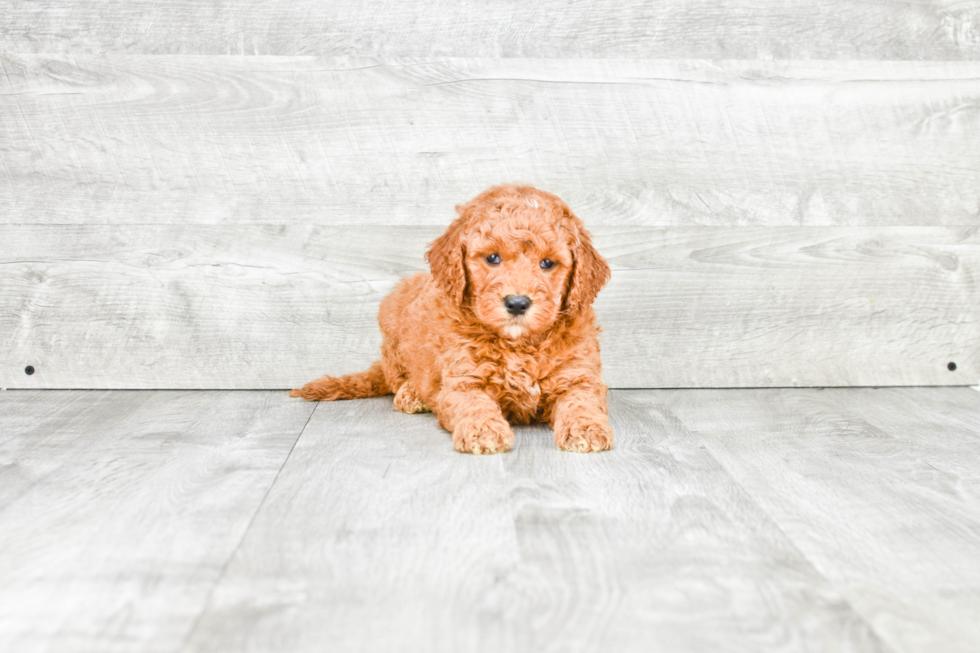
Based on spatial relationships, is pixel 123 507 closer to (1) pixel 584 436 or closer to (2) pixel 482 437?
(2) pixel 482 437

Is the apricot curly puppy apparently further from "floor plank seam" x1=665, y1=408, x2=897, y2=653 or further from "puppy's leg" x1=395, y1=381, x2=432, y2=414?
"floor plank seam" x1=665, y1=408, x2=897, y2=653

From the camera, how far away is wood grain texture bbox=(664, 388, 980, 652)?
1291 mm

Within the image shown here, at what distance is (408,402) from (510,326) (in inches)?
22.1

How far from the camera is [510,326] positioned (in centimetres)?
211

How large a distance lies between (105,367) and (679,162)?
2.18 m

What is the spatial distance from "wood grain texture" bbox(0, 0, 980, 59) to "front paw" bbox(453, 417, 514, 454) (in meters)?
1.42

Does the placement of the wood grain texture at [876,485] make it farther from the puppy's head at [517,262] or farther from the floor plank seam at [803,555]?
the puppy's head at [517,262]

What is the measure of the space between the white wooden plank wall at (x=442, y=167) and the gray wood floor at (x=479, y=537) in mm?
598

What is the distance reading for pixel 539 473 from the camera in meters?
1.88

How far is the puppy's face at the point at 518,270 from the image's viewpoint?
2080 mm

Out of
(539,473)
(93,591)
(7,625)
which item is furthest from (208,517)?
(539,473)

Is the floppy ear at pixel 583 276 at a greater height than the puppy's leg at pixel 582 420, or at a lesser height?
greater

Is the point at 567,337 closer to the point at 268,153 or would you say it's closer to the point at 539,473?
the point at 539,473

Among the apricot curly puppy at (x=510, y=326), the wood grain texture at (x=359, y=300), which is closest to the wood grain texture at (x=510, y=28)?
the wood grain texture at (x=359, y=300)
